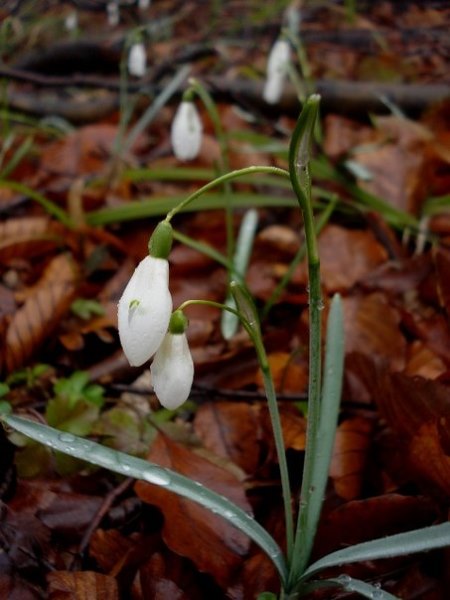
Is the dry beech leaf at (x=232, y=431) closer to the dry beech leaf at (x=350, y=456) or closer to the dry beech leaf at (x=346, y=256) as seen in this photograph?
the dry beech leaf at (x=350, y=456)

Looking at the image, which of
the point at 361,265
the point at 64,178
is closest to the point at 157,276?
the point at 361,265

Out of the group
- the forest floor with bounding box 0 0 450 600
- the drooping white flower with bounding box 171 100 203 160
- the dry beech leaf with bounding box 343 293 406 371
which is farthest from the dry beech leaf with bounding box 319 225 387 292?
the drooping white flower with bounding box 171 100 203 160

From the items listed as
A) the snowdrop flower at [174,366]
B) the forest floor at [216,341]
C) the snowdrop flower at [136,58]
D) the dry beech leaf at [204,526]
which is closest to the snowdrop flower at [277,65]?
the forest floor at [216,341]

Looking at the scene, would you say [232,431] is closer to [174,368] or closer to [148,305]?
[174,368]

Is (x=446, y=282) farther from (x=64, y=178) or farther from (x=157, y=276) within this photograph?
(x=64, y=178)

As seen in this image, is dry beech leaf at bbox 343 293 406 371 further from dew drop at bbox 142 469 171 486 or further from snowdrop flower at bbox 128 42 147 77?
snowdrop flower at bbox 128 42 147 77

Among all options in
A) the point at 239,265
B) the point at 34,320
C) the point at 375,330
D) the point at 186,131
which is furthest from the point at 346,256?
the point at 34,320
